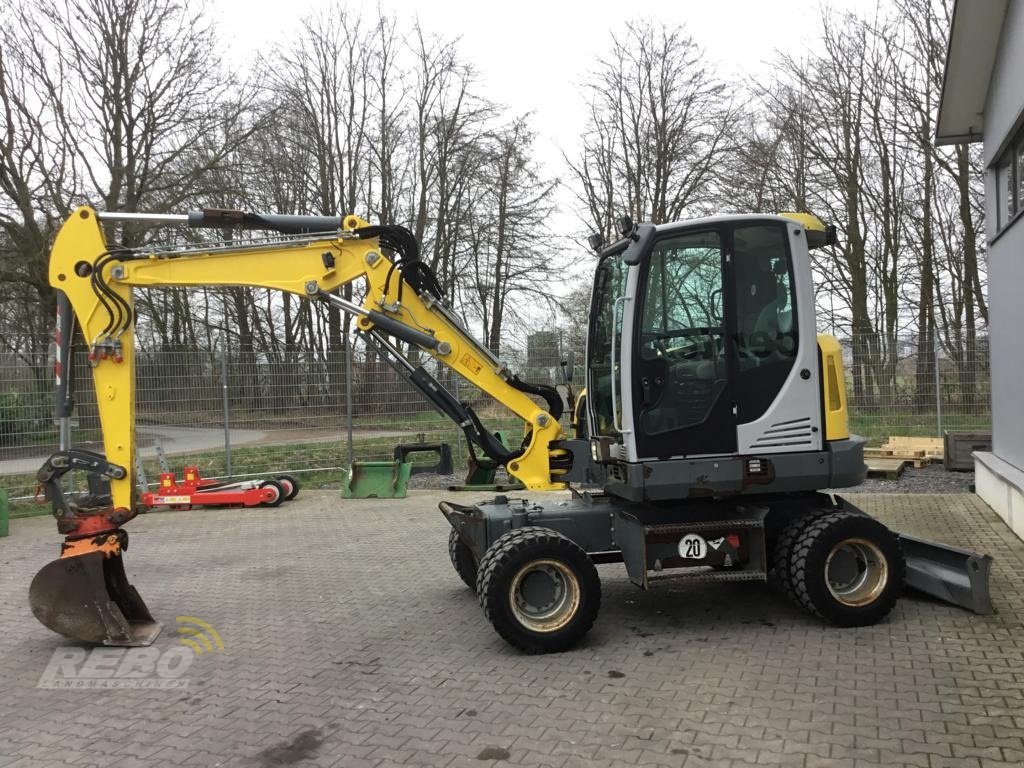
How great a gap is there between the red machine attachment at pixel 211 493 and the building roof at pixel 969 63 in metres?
10.6

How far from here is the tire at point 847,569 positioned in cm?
527

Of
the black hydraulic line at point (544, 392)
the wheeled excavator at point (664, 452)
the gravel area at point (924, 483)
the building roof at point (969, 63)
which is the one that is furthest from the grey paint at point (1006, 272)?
the black hydraulic line at point (544, 392)

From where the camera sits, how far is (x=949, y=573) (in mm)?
5715

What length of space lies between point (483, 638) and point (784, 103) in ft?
67.1

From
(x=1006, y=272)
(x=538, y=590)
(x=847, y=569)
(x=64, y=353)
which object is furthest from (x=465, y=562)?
(x=1006, y=272)

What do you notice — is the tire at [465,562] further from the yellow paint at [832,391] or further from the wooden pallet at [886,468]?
the wooden pallet at [886,468]

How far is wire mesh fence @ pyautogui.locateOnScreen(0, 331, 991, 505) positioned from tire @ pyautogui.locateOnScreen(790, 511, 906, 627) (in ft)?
25.0

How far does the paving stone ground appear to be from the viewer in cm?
370

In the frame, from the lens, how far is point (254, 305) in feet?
95.4

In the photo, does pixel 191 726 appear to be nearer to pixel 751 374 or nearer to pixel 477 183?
pixel 751 374

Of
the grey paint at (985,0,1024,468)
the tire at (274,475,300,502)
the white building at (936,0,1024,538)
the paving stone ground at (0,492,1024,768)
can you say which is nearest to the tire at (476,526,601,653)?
the paving stone ground at (0,492,1024,768)

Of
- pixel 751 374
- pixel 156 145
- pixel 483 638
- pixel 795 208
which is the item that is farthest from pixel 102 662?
pixel 795 208

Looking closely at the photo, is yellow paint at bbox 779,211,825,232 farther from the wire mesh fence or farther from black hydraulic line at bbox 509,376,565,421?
the wire mesh fence

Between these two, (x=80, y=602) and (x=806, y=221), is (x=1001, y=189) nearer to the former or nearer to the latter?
(x=806, y=221)
